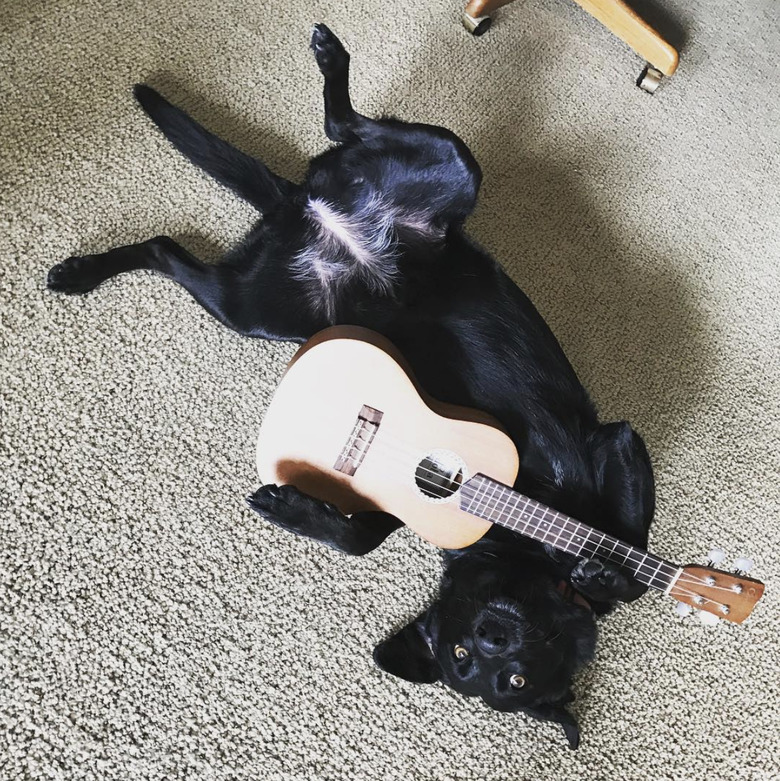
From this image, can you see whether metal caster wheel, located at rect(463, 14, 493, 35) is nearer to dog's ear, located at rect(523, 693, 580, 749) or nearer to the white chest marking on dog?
the white chest marking on dog

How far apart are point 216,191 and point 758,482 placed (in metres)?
1.15

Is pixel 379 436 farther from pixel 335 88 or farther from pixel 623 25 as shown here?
pixel 623 25

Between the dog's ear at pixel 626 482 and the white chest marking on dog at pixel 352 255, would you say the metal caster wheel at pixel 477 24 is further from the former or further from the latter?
the dog's ear at pixel 626 482

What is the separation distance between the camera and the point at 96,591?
1.14m

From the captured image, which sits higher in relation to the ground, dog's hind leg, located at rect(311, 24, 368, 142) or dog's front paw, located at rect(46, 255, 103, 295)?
dog's hind leg, located at rect(311, 24, 368, 142)

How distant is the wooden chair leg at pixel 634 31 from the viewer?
152 cm

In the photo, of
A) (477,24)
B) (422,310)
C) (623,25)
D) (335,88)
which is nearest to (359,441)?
(422,310)

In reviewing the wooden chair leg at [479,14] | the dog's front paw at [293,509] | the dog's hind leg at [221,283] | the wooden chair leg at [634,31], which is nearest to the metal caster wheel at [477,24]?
the wooden chair leg at [479,14]

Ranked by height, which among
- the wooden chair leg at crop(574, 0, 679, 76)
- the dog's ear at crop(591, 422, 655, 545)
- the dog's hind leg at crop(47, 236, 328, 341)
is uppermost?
the wooden chair leg at crop(574, 0, 679, 76)

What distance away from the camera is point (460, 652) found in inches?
41.6

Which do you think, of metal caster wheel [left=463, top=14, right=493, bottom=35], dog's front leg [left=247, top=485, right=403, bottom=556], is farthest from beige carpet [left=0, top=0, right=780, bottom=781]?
dog's front leg [left=247, top=485, right=403, bottom=556]

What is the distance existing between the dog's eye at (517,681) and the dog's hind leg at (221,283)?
1.98 ft

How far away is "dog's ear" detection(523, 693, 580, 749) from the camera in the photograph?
42.8 inches

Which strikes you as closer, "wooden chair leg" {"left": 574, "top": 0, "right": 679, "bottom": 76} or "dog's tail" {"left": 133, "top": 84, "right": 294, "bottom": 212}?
"dog's tail" {"left": 133, "top": 84, "right": 294, "bottom": 212}
